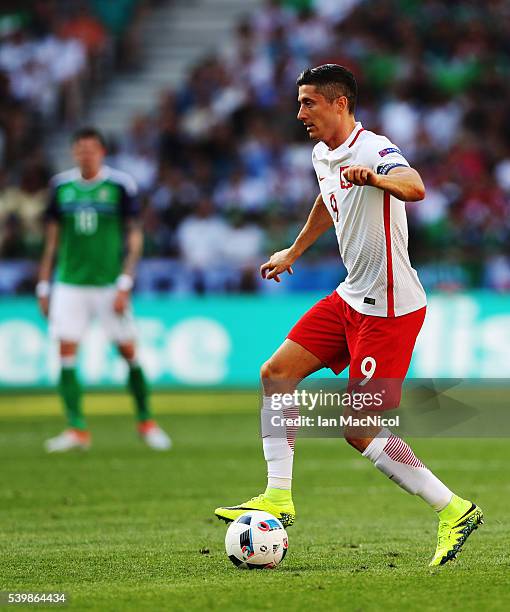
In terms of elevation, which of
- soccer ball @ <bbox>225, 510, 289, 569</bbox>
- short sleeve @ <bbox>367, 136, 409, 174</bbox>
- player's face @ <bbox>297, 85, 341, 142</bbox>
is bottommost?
soccer ball @ <bbox>225, 510, 289, 569</bbox>

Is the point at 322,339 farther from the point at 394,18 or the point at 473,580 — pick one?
the point at 394,18

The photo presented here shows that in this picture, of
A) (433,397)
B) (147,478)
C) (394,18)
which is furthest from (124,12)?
(433,397)

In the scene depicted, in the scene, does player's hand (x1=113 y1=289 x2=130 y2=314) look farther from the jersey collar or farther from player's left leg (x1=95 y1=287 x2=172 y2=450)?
the jersey collar

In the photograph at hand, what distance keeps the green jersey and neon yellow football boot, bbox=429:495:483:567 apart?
22.1 ft

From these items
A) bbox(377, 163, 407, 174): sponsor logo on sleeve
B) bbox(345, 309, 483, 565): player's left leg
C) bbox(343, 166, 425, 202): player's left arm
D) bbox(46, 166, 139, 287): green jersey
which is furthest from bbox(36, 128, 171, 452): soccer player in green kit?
bbox(343, 166, 425, 202): player's left arm

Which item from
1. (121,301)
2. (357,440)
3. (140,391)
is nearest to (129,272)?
(121,301)

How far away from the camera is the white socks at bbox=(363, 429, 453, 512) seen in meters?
6.50

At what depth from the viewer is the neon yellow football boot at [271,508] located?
6723mm

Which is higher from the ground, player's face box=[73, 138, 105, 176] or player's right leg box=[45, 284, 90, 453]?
player's face box=[73, 138, 105, 176]

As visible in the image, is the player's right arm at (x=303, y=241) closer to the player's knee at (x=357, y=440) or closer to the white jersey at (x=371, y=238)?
the white jersey at (x=371, y=238)

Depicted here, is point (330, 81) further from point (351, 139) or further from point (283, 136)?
point (283, 136)

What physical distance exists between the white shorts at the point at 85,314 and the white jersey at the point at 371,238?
20.1 feet

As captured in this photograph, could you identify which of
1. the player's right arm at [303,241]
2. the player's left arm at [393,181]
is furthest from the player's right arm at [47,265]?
the player's left arm at [393,181]

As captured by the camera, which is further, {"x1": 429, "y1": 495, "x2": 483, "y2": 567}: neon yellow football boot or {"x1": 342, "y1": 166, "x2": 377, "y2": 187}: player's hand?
{"x1": 429, "y1": 495, "x2": 483, "y2": 567}: neon yellow football boot
